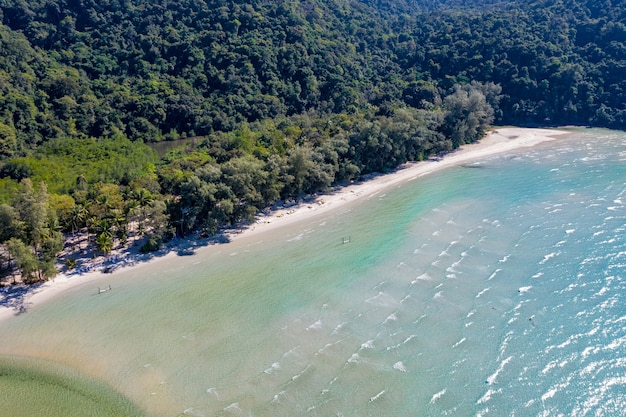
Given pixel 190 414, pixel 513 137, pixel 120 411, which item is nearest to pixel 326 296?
pixel 190 414

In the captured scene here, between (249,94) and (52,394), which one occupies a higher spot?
(249,94)

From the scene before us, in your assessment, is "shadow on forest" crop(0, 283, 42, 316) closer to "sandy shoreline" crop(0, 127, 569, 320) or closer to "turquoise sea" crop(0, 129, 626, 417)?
"sandy shoreline" crop(0, 127, 569, 320)

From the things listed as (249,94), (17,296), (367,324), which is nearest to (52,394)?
(17,296)

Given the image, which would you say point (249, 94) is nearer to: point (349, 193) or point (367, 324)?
point (349, 193)

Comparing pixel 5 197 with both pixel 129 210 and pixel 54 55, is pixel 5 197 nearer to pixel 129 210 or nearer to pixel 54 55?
pixel 129 210

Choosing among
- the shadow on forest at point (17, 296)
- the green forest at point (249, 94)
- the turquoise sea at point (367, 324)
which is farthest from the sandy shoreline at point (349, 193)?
the green forest at point (249, 94)
